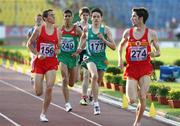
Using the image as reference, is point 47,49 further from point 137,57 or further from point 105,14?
point 105,14

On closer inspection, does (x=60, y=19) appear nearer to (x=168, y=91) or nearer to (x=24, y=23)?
(x=24, y=23)

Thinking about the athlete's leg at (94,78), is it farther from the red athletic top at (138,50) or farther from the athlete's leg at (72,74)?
the red athletic top at (138,50)

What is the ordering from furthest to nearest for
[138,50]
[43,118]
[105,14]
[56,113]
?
[105,14]
[56,113]
[43,118]
[138,50]

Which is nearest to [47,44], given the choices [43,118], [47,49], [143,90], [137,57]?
[47,49]

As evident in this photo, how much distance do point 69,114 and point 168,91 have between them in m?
3.05

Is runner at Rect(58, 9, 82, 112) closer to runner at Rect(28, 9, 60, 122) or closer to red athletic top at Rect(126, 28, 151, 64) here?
runner at Rect(28, 9, 60, 122)

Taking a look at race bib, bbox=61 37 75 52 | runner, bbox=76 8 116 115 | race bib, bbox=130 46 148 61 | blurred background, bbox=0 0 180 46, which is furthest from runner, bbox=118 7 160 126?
blurred background, bbox=0 0 180 46

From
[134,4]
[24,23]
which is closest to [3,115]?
[24,23]

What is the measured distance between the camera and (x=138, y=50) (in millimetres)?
13445

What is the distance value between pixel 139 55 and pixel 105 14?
80203 millimetres

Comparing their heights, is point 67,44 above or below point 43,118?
above

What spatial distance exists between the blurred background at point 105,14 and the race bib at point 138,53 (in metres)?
52.6

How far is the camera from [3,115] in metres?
15.8

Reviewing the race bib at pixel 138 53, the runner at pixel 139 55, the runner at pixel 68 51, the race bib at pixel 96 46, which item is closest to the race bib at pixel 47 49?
the race bib at pixel 96 46
